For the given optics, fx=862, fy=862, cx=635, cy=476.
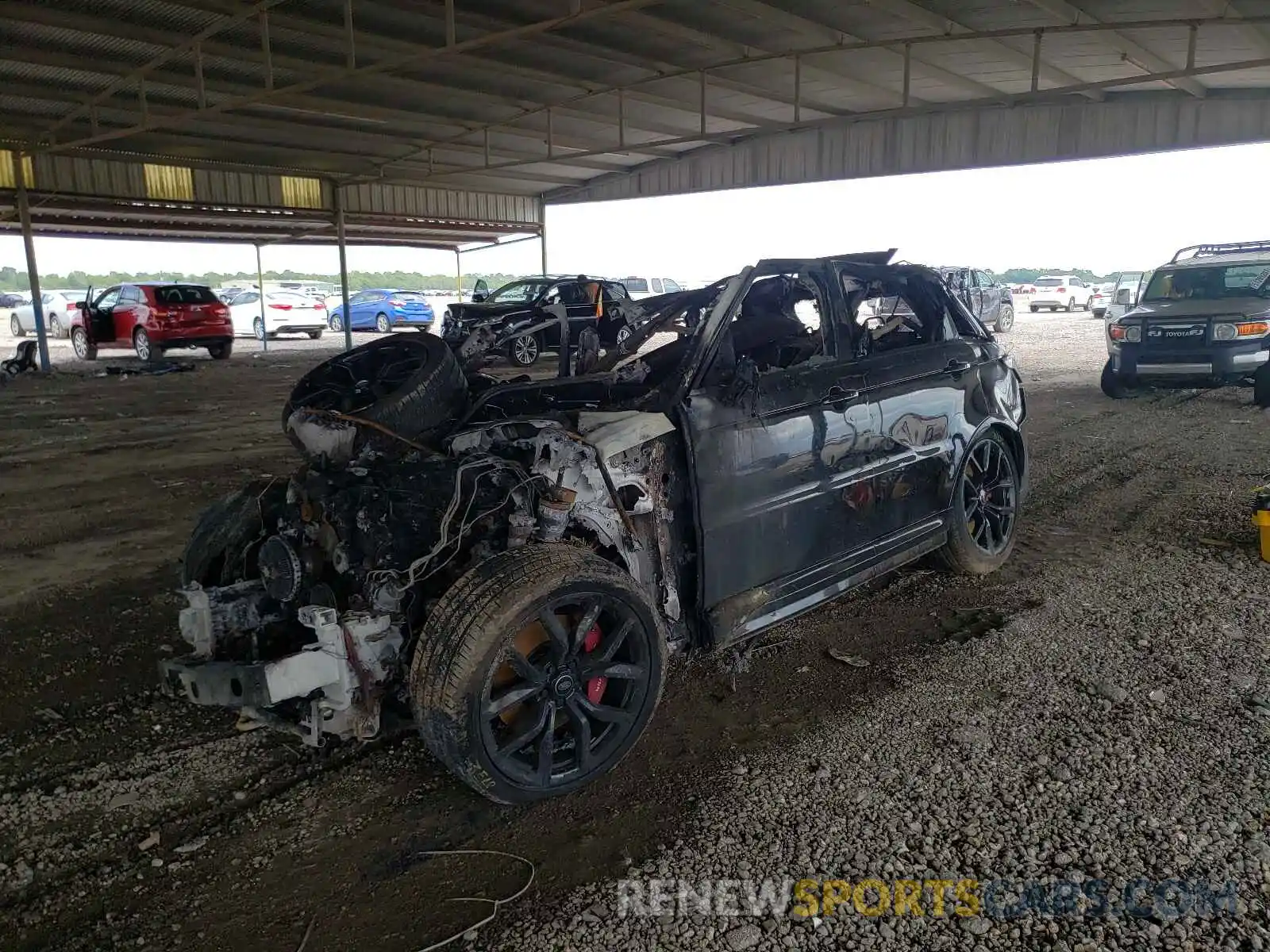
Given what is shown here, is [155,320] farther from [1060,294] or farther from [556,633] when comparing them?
[1060,294]

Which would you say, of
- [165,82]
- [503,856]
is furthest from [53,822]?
[165,82]

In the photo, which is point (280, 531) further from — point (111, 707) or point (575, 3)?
point (575, 3)

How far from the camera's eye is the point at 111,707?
344cm

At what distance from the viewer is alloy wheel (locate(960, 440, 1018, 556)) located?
4.66 metres

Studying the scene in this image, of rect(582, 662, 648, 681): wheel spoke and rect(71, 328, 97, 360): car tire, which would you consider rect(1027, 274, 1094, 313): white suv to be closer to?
rect(71, 328, 97, 360): car tire

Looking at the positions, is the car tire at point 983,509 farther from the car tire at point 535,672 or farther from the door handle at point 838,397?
the car tire at point 535,672

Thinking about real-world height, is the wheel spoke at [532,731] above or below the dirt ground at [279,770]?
above

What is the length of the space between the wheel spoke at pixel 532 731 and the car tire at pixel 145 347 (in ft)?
60.2

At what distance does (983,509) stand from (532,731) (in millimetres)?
3098

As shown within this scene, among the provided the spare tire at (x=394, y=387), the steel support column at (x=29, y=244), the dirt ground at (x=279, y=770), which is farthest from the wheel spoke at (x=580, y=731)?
the steel support column at (x=29, y=244)

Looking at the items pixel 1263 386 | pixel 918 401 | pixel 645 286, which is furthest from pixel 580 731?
pixel 645 286

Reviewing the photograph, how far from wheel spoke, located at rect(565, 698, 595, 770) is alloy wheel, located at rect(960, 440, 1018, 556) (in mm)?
2603

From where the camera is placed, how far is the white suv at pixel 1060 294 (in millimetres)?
33781

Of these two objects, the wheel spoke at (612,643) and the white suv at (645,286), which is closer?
the wheel spoke at (612,643)
